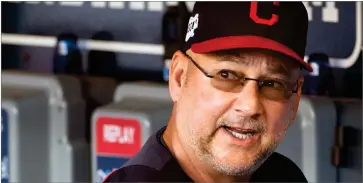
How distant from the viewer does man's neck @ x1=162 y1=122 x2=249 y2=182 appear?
53.0 inches

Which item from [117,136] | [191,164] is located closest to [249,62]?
[191,164]

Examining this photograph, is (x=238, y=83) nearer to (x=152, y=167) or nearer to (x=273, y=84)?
(x=273, y=84)

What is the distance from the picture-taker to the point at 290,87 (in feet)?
4.25

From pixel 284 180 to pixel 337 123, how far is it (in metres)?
0.27

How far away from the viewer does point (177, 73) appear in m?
1.32

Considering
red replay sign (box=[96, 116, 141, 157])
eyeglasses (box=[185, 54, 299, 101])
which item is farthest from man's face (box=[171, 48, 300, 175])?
red replay sign (box=[96, 116, 141, 157])

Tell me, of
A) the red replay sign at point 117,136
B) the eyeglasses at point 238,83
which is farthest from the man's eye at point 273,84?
the red replay sign at point 117,136

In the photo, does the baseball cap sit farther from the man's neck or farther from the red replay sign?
the red replay sign

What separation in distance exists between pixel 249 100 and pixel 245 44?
0.22 feet

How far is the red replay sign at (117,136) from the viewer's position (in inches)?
66.9

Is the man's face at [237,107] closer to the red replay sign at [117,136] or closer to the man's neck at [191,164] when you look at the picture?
the man's neck at [191,164]

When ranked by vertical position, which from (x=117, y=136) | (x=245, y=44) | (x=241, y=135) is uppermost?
(x=245, y=44)

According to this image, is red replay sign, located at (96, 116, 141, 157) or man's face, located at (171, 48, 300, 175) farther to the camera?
red replay sign, located at (96, 116, 141, 157)

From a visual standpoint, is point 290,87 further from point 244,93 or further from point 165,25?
point 165,25
